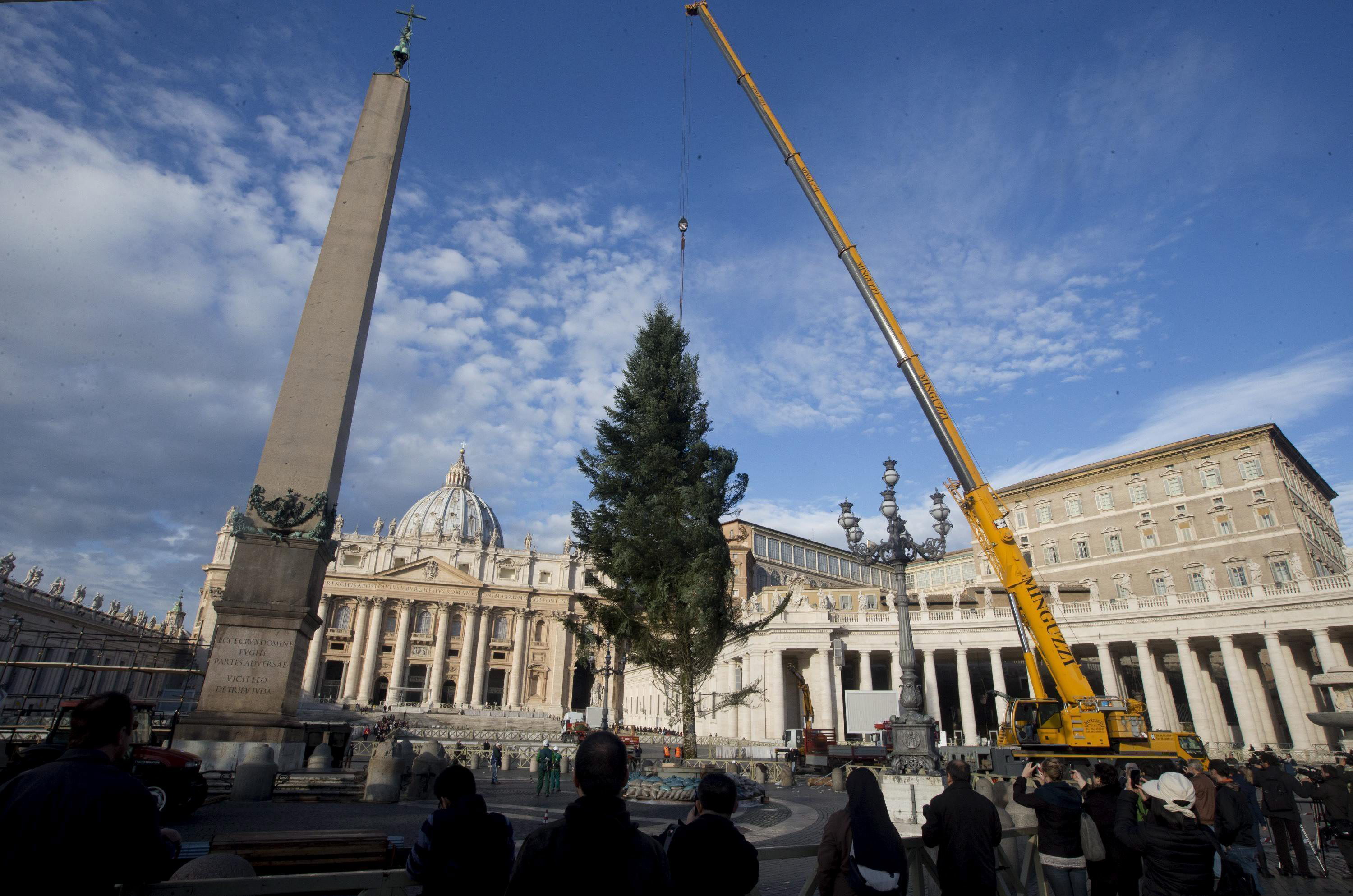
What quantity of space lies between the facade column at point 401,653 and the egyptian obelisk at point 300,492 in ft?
255

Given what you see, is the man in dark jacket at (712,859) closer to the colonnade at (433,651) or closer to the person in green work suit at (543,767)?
the person in green work suit at (543,767)

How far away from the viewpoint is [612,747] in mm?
2824

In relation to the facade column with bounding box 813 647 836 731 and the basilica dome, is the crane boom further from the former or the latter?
the basilica dome

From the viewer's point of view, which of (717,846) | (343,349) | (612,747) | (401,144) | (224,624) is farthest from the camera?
(401,144)

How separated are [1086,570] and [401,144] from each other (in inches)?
2008

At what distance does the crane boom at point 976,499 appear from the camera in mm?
18781

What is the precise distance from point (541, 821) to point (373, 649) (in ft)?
270

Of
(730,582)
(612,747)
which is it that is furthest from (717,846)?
(730,582)

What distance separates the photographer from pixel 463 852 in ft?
11.6

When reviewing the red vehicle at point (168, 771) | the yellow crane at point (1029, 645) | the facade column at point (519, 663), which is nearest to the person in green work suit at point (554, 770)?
the red vehicle at point (168, 771)

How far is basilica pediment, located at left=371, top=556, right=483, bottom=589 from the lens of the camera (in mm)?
89312

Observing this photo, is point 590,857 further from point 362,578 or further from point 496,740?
point 362,578

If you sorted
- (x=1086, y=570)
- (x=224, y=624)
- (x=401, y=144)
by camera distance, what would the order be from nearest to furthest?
1. (x=224, y=624)
2. (x=401, y=144)
3. (x=1086, y=570)

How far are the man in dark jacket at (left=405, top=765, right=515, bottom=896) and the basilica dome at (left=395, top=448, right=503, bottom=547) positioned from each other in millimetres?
117128
